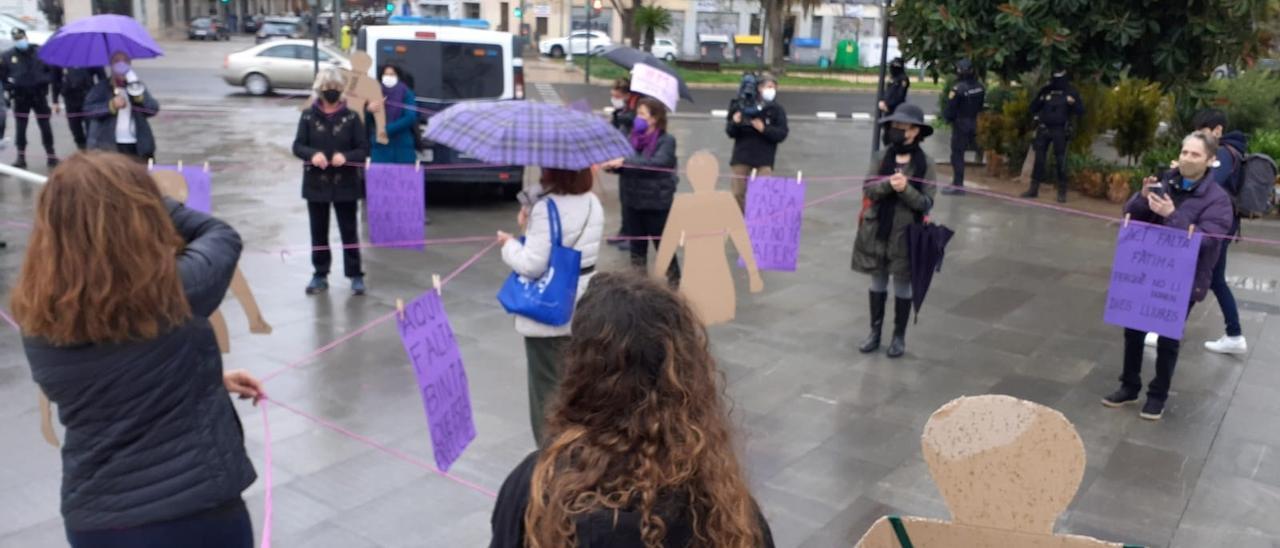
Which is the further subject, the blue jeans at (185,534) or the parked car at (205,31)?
the parked car at (205,31)

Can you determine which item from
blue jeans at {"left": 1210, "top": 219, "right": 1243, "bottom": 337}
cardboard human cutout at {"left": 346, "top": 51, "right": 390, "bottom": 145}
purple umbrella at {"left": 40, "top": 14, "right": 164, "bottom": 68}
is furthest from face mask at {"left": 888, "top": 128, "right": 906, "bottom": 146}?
purple umbrella at {"left": 40, "top": 14, "right": 164, "bottom": 68}

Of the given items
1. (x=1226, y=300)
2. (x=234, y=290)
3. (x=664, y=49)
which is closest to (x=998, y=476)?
(x=234, y=290)

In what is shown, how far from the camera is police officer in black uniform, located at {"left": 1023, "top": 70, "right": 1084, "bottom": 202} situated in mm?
12422

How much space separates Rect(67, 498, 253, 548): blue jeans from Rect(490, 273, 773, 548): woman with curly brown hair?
1081 mm

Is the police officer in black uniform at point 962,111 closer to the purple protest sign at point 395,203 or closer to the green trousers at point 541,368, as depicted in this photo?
the purple protest sign at point 395,203

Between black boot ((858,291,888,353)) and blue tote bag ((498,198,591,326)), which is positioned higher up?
blue tote bag ((498,198,591,326))

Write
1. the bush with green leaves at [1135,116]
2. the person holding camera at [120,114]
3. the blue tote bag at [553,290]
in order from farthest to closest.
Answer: the bush with green leaves at [1135,116] → the person holding camera at [120,114] → the blue tote bag at [553,290]

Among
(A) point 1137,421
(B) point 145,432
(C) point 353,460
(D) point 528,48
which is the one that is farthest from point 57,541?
(D) point 528,48

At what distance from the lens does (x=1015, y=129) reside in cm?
1415

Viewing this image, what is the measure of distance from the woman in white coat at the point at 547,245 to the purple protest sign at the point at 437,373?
0.34 metres

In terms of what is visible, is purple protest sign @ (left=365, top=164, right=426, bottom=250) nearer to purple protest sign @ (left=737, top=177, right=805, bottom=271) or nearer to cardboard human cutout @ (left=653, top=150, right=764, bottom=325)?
cardboard human cutout @ (left=653, top=150, right=764, bottom=325)

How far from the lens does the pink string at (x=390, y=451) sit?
4879 mm

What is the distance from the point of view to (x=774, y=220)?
291 inches

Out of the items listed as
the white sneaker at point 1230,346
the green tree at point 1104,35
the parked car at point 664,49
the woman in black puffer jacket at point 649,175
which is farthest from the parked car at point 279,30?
the white sneaker at point 1230,346
